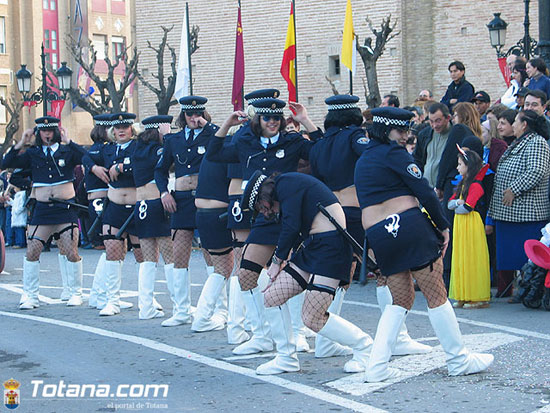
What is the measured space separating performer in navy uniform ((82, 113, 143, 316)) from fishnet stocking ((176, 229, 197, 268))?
4.19 feet

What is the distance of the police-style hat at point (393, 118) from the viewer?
741 centimetres

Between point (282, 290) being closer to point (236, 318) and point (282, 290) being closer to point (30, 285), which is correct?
point (236, 318)

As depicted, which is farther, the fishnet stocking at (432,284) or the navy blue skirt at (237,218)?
the navy blue skirt at (237,218)

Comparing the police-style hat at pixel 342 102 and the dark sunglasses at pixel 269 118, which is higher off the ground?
the police-style hat at pixel 342 102

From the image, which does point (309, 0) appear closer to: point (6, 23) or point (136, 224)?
point (136, 224)

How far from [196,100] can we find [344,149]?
7.80 ft

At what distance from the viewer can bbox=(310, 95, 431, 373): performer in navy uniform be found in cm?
846

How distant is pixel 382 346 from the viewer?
23.7 ft

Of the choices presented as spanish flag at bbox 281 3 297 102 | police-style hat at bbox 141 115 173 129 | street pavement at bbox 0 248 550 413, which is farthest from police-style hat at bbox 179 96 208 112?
spanish flag at bbox 281 3 297 102

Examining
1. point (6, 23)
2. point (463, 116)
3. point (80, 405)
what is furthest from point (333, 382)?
point (6, 23)

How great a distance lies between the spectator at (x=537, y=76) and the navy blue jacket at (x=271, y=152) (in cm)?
584

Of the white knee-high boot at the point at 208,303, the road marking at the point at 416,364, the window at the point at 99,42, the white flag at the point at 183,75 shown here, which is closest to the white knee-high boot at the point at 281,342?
the road marking at the point at 416,364

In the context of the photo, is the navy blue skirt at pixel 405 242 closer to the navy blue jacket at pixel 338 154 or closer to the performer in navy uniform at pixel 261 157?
the navy blue jacket at pixel 338 154

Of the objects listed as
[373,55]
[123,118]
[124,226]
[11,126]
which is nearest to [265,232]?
[124,226]
